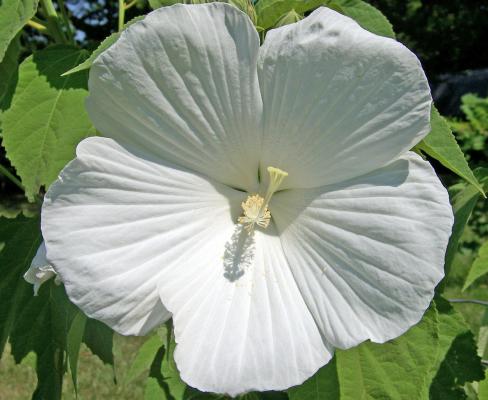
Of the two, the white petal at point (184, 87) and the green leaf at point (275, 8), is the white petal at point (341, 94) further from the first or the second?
the green leaf at point (275, 8)

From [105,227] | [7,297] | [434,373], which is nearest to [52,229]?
[105,227]

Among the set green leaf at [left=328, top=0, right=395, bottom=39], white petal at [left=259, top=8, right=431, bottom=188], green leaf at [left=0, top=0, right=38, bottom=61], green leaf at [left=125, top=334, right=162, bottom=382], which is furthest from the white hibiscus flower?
green leaf at [left=125, top=334, right=162, bottom=382]

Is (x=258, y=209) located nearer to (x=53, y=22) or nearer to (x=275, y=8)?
(x=275, y=8)

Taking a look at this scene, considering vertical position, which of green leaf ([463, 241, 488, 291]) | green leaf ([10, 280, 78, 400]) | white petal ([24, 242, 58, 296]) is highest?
white petal ([24, 242, 58, 296])

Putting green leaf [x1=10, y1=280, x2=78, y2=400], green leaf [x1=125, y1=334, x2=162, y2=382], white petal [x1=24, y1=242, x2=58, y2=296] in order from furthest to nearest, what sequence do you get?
green leaf [x1=125, y1=334, x2=162, y2=382] < green leaf [x1=10, y1=280, x2=78, y2=400] < white petal [x1=24, y1=242, x2=58, y2=296]

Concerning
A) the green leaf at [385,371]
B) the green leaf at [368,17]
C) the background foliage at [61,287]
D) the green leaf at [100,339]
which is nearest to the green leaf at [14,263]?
the background foliage at [61,287]

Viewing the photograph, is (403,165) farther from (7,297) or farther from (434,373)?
(7,297)

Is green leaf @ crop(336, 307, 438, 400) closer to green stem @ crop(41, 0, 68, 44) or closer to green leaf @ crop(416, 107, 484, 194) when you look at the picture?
green leaf @ crop(416, 107, 484, 194)

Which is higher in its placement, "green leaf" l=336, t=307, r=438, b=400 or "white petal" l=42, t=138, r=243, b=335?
"white petal" l=42, t=138, r=243, b=335
